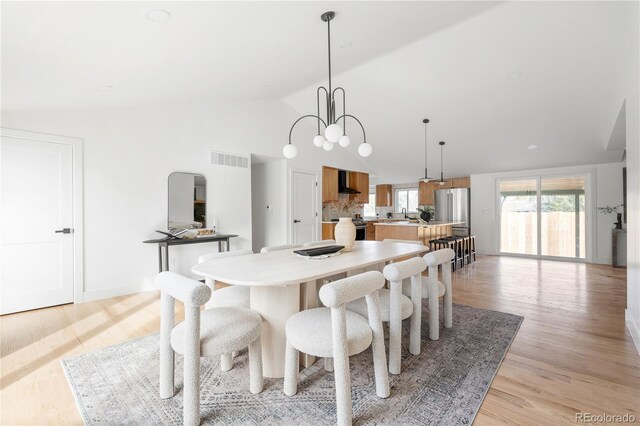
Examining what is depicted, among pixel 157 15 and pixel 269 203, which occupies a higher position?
pixel 157 15

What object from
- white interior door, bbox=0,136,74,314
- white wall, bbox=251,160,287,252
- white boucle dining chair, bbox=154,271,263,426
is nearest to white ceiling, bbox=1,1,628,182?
white interior door, bbox=0,136,74,314

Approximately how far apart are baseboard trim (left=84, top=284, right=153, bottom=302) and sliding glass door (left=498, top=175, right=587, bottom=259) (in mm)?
7395

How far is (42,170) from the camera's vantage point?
3.27 meters

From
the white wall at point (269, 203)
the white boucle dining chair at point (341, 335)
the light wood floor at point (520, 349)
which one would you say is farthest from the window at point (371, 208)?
the white boucle dining chair at point (341, 335)

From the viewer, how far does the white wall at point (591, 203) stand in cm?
588

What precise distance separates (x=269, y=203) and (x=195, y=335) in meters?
4.73

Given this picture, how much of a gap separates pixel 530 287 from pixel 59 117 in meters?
6.28

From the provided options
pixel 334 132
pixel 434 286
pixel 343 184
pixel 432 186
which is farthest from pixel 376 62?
pixel 432 186

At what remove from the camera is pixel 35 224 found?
3.25m

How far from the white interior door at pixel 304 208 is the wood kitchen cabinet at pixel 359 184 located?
4.94 feet

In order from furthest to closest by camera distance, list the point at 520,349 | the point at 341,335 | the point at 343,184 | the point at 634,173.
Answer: the point at 343,184 < the point at 634,173 < the point at 520,349 < the point at 341,335

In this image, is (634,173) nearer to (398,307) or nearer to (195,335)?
(398,307)

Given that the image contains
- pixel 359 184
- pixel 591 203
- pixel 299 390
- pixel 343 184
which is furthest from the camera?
pixel 359 184

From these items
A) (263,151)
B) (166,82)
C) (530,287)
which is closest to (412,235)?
(530,287)
